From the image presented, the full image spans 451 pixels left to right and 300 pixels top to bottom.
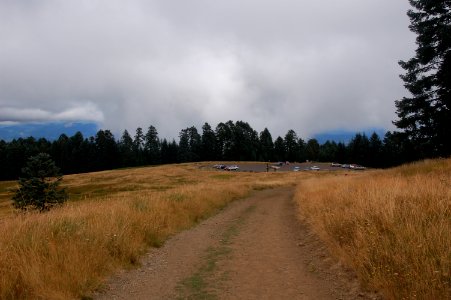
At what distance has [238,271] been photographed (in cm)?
794

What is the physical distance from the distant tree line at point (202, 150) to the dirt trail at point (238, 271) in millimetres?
123893

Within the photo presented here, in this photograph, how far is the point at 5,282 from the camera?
579cm

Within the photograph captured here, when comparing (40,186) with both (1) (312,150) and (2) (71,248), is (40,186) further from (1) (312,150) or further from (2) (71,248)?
(1) (312,150)

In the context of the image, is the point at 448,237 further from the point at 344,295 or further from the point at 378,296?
the point at 344,295

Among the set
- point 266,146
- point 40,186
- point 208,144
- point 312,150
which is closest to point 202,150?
point 208,144

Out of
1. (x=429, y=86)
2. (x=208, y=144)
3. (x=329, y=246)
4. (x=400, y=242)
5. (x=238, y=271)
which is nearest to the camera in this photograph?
(x=400, y=242)

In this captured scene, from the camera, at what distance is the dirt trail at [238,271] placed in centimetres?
651

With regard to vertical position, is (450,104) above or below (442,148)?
above

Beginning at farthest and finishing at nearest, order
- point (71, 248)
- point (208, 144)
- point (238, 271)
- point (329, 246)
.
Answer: point (208, 144)
point (329, 246)
point (238, 271)
point (71, 248)

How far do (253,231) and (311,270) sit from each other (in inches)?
219

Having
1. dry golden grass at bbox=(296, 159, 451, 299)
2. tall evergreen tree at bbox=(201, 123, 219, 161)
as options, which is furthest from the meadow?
tall evergreen tree at bbox=(201, 123, 219, 161)

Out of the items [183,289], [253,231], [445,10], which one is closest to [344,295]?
[183,289]

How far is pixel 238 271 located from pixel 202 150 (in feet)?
484

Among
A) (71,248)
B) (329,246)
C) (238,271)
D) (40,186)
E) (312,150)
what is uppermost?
(312,150)
